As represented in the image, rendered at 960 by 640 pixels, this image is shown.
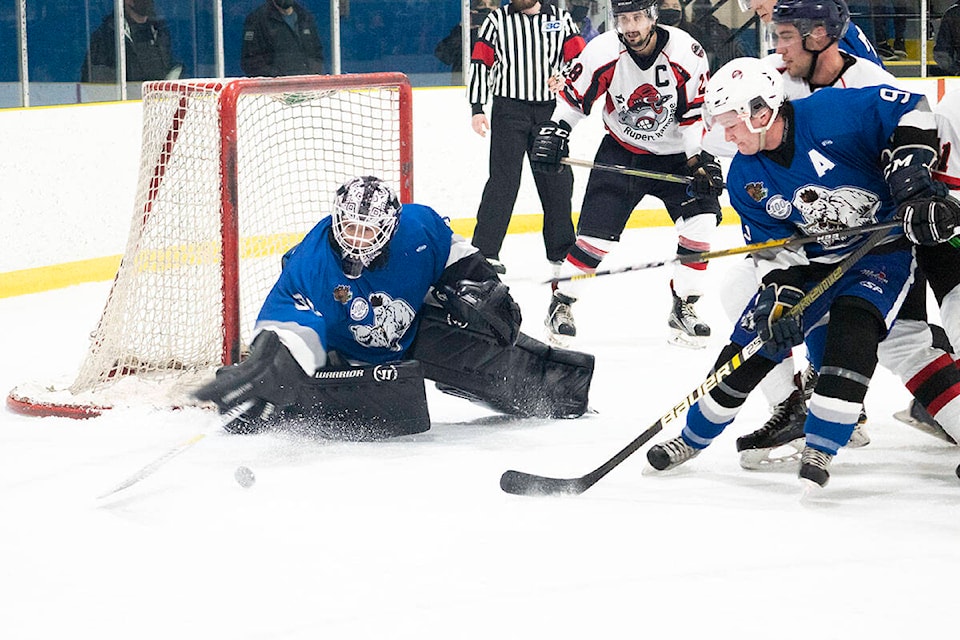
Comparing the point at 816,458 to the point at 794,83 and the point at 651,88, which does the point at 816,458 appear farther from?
the point at 651,88

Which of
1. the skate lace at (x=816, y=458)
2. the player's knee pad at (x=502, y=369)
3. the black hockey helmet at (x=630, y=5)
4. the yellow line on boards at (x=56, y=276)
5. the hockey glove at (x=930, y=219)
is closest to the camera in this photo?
the hockey glove at (x=930, y=219)

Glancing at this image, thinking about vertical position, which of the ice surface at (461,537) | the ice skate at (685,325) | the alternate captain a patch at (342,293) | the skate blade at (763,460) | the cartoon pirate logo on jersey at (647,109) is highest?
the cartoon pirate logo on jersey at (647,109)

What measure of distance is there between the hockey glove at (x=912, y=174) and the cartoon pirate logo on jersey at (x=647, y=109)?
1.63 metres

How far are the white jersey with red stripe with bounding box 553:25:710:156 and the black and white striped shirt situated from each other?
3.78ft

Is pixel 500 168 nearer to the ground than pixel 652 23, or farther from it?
nearer to the ground

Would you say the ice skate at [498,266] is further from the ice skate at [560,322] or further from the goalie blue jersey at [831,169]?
the goalie blue jersey at [831,169]

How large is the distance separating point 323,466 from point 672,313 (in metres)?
1.70

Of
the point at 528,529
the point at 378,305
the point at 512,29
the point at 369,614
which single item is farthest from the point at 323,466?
the point at 512,29

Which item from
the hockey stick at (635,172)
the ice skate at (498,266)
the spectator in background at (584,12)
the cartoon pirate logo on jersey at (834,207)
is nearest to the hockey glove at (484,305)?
the cartoon pirate logo on jersey at (834,207)

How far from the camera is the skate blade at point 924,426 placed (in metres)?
A: 2.86

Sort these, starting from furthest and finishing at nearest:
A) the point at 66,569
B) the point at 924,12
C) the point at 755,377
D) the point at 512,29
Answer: the point at 924,12, the point at 512,29, the point at 755,377, the point at 66,569

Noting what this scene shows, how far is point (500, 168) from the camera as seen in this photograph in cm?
507

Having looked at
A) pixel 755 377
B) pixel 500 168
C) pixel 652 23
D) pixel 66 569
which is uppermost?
pixel 652 23

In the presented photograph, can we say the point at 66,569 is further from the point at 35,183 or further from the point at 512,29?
the point at 512,29
